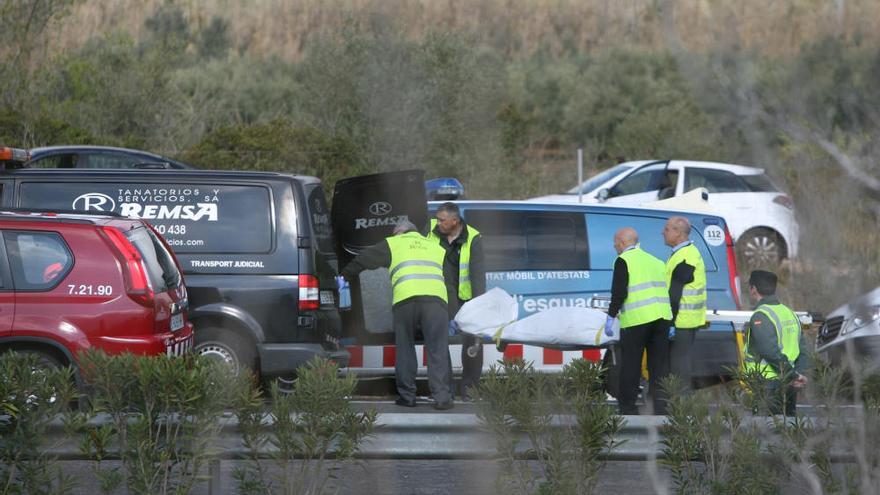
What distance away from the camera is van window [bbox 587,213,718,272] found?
11.0m

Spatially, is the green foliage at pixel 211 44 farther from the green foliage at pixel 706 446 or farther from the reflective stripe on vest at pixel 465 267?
the green foliage at pixel 706 446

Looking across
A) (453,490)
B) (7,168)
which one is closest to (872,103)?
(453,490)

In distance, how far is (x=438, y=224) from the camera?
10.4 meters

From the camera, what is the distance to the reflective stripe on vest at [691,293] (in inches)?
382

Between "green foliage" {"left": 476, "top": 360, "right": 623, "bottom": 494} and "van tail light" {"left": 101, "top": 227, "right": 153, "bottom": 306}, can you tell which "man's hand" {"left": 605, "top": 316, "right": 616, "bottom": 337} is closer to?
"van tail light" {"left": 101, "top": 227, "right": 153, "bottom": 306}

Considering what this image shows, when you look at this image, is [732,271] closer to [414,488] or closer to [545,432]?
[414,488]

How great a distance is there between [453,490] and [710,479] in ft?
7.77

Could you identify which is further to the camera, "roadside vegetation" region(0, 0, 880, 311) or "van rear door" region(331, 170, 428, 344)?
"van rear door" region(331, 170, 428, 344)

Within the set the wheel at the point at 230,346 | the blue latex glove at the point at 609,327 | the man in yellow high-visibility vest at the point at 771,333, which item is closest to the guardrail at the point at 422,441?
the man in yellow high-visibility vest at the point at 771,333

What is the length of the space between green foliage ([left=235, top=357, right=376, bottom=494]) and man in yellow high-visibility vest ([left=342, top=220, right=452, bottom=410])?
4.60 meters

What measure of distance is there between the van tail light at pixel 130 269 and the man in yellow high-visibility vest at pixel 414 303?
2111 mm

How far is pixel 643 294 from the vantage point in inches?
366

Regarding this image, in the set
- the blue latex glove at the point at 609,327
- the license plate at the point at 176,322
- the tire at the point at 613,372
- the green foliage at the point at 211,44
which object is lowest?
the tire at the point at 613,372

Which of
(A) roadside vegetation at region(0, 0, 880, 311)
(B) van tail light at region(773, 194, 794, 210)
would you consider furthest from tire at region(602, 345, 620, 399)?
(B) van tail light at region(773, 194, 794, 210)
